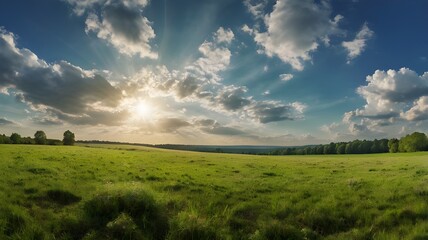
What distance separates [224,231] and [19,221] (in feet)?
22.0

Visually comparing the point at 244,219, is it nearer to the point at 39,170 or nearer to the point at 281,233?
the point at 281,233

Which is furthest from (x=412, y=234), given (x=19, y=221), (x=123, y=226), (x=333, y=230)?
(x=19, y=221)

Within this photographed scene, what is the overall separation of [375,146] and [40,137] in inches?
5733

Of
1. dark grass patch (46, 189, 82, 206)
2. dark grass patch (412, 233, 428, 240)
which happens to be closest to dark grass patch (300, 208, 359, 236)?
dark grass patch (412, 233, 428, 240)

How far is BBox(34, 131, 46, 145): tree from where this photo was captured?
127 meters

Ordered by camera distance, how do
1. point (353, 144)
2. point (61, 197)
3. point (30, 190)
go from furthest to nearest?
1. point (353, 144)
2. point (30, 190)
3. point (61, 197)

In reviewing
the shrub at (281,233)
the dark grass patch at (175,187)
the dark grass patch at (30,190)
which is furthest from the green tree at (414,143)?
the dark grass patch at (30,190)

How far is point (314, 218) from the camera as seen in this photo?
38.8 ft

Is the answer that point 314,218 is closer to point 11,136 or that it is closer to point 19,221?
point 19,221

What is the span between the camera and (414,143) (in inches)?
4616

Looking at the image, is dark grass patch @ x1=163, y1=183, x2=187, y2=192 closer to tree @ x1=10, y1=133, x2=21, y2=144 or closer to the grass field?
the grass field

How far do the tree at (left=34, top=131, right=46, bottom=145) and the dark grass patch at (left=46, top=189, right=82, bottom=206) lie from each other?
128 m

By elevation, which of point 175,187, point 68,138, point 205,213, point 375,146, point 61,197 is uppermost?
point 68,138

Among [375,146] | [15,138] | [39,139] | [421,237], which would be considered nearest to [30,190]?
[421,237]
